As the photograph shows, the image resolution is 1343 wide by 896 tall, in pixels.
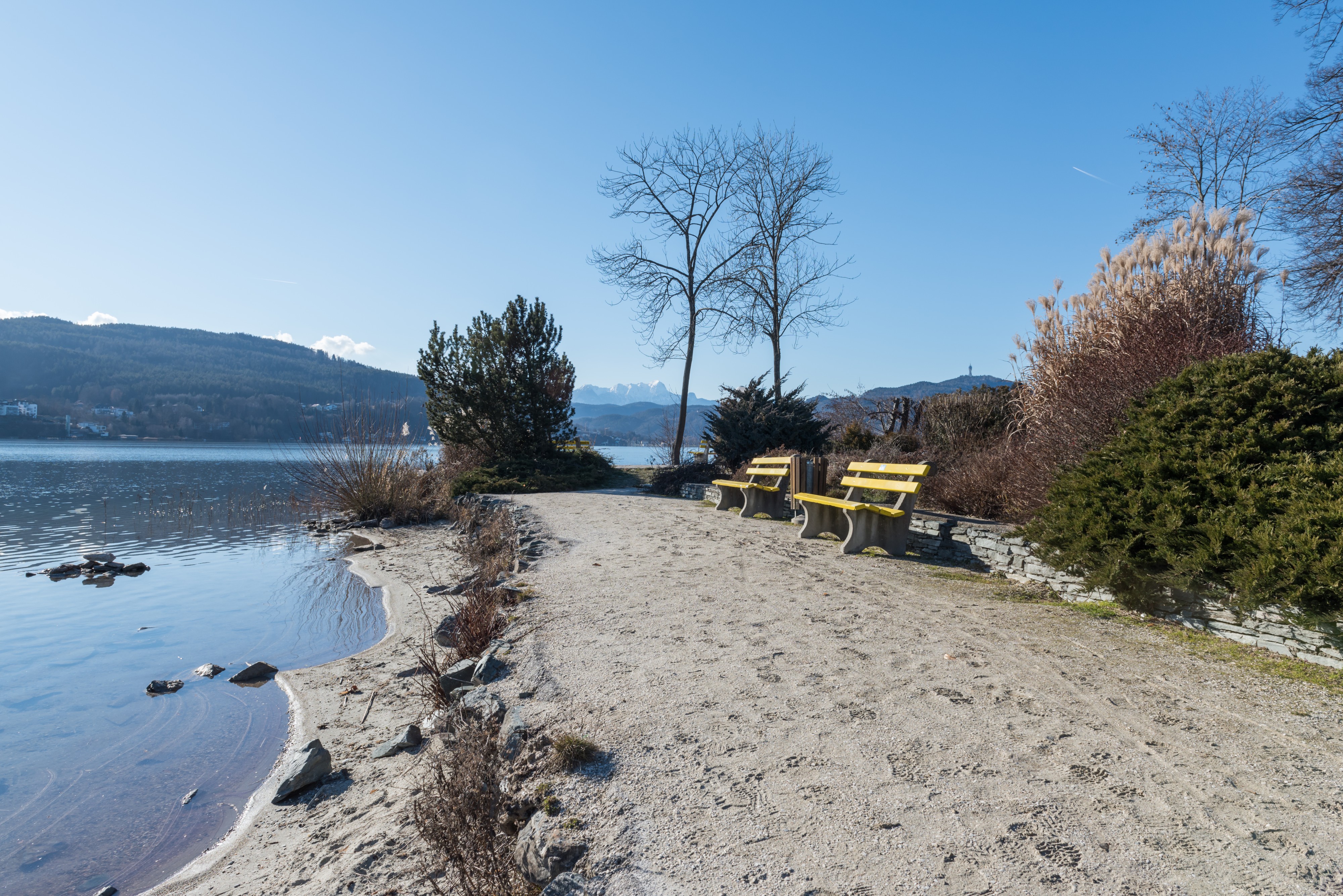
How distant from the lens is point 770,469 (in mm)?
12320

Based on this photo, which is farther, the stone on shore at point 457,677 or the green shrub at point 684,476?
the green shrub at point 684,476

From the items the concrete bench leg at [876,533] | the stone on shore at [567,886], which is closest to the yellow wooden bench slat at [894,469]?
the concrete bench leg at [876,533]

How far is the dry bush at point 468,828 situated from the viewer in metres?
2.51

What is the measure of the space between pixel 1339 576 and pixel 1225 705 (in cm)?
125

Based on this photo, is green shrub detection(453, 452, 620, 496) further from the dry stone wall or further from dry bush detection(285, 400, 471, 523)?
the dry stone wall

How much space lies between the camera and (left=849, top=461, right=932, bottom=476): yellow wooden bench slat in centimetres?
751

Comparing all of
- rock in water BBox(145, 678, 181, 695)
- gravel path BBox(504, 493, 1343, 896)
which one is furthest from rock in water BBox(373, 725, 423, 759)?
rock in water BBox(145, 678, 181, 695)

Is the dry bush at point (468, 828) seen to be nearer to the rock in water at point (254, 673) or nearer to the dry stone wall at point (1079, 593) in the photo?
the rock in water at point (254, 673)

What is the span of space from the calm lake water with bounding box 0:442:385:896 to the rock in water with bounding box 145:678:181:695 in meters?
0.10

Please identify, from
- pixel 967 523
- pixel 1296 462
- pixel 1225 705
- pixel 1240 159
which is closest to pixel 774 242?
pixel 1240 159

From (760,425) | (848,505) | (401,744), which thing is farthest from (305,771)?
(760,425)

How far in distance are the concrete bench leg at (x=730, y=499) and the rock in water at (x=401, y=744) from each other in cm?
922

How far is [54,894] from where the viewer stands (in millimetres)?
3412

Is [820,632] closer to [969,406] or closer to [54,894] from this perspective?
[54,894]
